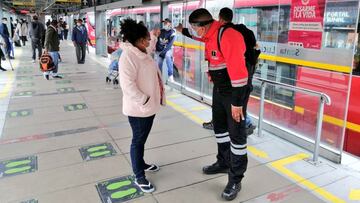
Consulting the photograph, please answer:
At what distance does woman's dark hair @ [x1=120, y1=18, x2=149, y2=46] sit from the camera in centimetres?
248

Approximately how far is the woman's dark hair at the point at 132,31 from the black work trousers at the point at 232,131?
781 mm

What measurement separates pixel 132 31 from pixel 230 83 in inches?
35.4

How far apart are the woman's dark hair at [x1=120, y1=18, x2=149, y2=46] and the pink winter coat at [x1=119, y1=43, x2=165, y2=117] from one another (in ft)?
0.19

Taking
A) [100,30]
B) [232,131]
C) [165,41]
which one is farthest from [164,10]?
[100,30]

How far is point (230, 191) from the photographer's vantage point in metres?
2.62

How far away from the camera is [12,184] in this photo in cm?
285

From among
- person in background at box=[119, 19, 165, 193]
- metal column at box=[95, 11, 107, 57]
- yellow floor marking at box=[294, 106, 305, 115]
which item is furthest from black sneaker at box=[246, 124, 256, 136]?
metal column at box=[95, 11, 107, 57]

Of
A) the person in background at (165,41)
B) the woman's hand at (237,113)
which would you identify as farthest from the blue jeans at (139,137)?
the person in background at (165,41)

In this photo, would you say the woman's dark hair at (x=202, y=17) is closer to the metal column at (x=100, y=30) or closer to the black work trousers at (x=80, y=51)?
the black work trousers at (x=80, y=51)

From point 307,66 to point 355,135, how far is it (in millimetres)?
1022

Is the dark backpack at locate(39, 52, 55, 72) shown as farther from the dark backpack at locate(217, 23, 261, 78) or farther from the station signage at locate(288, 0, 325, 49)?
the dark backpack at locate(217, 23, 261, 78)

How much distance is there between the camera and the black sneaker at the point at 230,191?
260 cm

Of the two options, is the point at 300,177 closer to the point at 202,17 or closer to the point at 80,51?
the point at 202,17

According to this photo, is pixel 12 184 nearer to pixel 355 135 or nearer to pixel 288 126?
pixel 288 126
